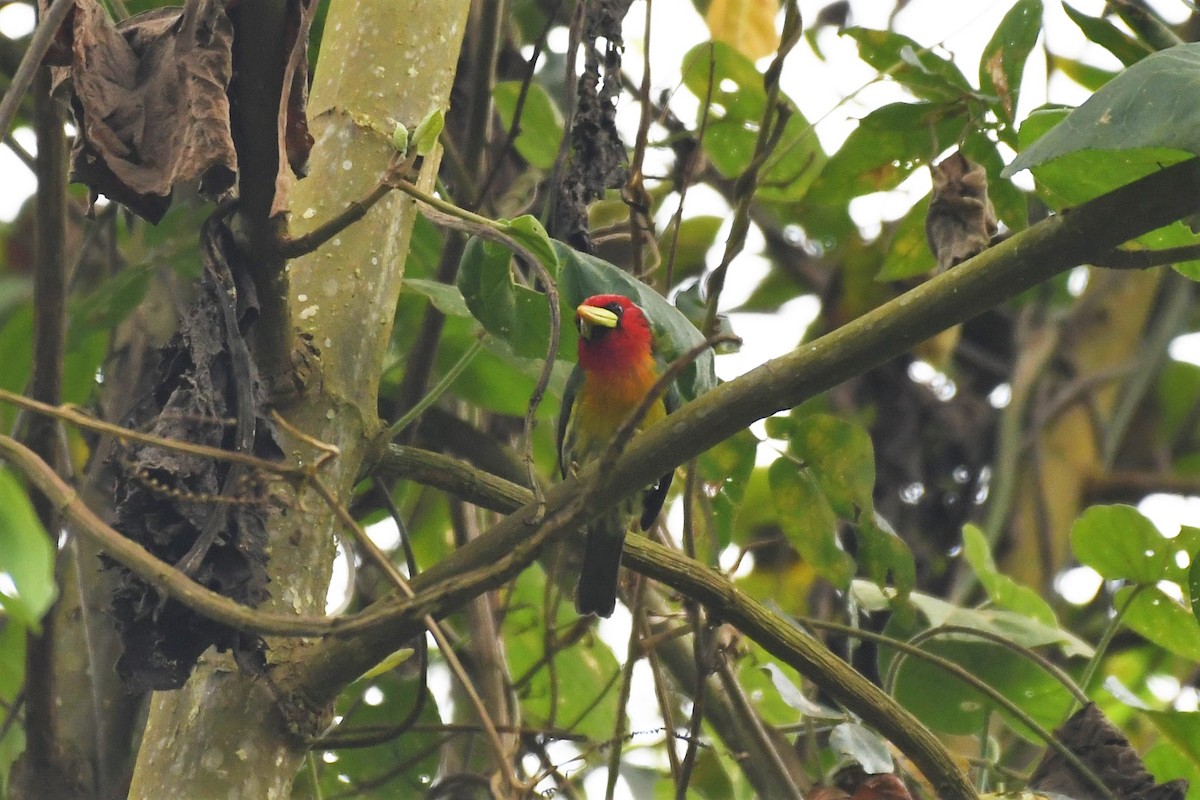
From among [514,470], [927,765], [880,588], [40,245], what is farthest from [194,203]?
[927,765]

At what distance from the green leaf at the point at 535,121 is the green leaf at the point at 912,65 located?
85 centimetres

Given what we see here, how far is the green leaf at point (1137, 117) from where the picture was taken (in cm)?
165

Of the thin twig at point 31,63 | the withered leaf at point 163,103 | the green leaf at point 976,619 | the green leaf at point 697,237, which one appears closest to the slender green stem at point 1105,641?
the green leaf at point 976,619

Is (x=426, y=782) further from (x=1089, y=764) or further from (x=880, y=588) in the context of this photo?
(x=1089, y=764)

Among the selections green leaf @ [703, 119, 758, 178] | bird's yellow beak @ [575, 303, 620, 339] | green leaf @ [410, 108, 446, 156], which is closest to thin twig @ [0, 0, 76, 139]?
green leaf @ [410, 108, 446, 156]

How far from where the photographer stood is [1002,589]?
339 centimetres

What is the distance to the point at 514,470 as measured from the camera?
117 inches

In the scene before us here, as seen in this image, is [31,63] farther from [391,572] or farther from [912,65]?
[912,65]

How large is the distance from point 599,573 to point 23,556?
1978mm

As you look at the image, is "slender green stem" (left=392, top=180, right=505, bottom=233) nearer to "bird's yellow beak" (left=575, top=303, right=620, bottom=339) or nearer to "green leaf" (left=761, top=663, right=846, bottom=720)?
"bird's yellow beak" (left=575, top=303, right=620, bottom=339)

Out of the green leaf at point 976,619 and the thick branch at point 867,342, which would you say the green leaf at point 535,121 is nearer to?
the green leaf at point 976,619

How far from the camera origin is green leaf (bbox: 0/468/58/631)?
3.06 feet

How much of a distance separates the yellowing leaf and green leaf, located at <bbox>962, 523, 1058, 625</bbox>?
5.41 feet

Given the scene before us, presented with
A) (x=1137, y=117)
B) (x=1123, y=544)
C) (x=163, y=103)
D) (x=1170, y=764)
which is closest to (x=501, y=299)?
(x=163, y=103)
